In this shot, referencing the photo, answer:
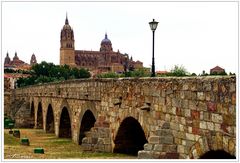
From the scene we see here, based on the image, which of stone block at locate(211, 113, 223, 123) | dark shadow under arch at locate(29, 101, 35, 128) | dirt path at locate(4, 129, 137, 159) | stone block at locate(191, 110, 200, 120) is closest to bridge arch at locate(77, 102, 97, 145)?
dirt path at locate(4, 129, 137, 159)

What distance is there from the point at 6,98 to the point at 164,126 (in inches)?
1767

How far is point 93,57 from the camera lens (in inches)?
6324

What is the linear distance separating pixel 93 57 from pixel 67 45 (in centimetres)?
1468

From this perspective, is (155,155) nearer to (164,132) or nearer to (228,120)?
(164,132)

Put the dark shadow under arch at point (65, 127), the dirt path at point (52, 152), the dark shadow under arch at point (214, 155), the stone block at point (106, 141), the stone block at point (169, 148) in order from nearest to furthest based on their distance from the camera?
the dark shadow under arch at point (214, 155) < the stone block at point (169, 148) < the dirt path at point (52, 152) < the stone block at point (106, 141) < the dark shadow under arch at point (65, 127)

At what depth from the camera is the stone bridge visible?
8.63 m

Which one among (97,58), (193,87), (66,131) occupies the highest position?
(97,58)

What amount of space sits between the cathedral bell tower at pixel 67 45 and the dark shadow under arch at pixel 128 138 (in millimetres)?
133430

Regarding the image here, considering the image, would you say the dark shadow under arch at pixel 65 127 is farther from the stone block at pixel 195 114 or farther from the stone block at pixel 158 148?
the stone block at pixel 195 114

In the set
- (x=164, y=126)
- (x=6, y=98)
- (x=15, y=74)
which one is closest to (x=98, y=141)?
(x=164, y=126)

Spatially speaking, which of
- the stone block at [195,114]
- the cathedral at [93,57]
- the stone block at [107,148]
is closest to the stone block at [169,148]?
the stone block at [195,114]

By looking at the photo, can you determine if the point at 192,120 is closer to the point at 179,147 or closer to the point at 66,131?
the point at 179,147

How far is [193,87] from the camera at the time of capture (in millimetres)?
9766

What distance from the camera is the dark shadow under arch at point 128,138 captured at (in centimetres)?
1524
